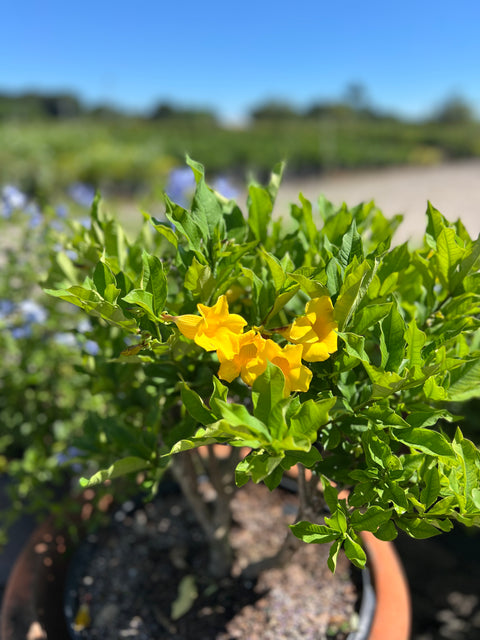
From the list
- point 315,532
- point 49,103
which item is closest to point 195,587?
point 315,532

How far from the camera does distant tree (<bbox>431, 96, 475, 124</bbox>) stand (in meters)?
36.4

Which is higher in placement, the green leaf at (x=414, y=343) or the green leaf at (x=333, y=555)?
the green leaf at (x=414, y=343)

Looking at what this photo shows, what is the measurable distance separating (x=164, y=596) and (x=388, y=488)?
0.93 meters

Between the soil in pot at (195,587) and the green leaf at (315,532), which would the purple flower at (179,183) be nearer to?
the soil in pot at (195,587)

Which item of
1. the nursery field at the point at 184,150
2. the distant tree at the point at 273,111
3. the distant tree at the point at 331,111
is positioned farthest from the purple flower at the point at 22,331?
the distant tree at the point at 273,111

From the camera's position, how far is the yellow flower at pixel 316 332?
661 millimetres

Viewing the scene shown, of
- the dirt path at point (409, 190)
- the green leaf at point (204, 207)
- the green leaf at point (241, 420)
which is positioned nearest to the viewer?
the green leaf at point (241, 420)

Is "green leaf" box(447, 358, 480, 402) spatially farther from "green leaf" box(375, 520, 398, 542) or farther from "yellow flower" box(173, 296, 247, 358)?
"yellow flower" box(173, 296, 247, 358)

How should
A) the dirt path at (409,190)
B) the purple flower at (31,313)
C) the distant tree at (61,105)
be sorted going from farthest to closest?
the distant tree at (61,105)
the dirt path at (409,190)
the purple flower at (31,313)

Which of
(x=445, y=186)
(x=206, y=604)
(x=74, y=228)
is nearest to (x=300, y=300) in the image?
(x=74, y=228)

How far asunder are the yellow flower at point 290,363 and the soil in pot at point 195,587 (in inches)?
35.3

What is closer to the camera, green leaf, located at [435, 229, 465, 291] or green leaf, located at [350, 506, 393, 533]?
green leaf, located at [350, 506, 393, 533]

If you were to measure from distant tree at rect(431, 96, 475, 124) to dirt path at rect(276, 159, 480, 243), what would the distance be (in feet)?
65.6

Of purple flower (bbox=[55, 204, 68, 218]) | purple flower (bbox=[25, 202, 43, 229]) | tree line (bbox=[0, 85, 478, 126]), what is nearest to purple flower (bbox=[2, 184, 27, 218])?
purple flower (bbox=[25, 202, 43, 229])
